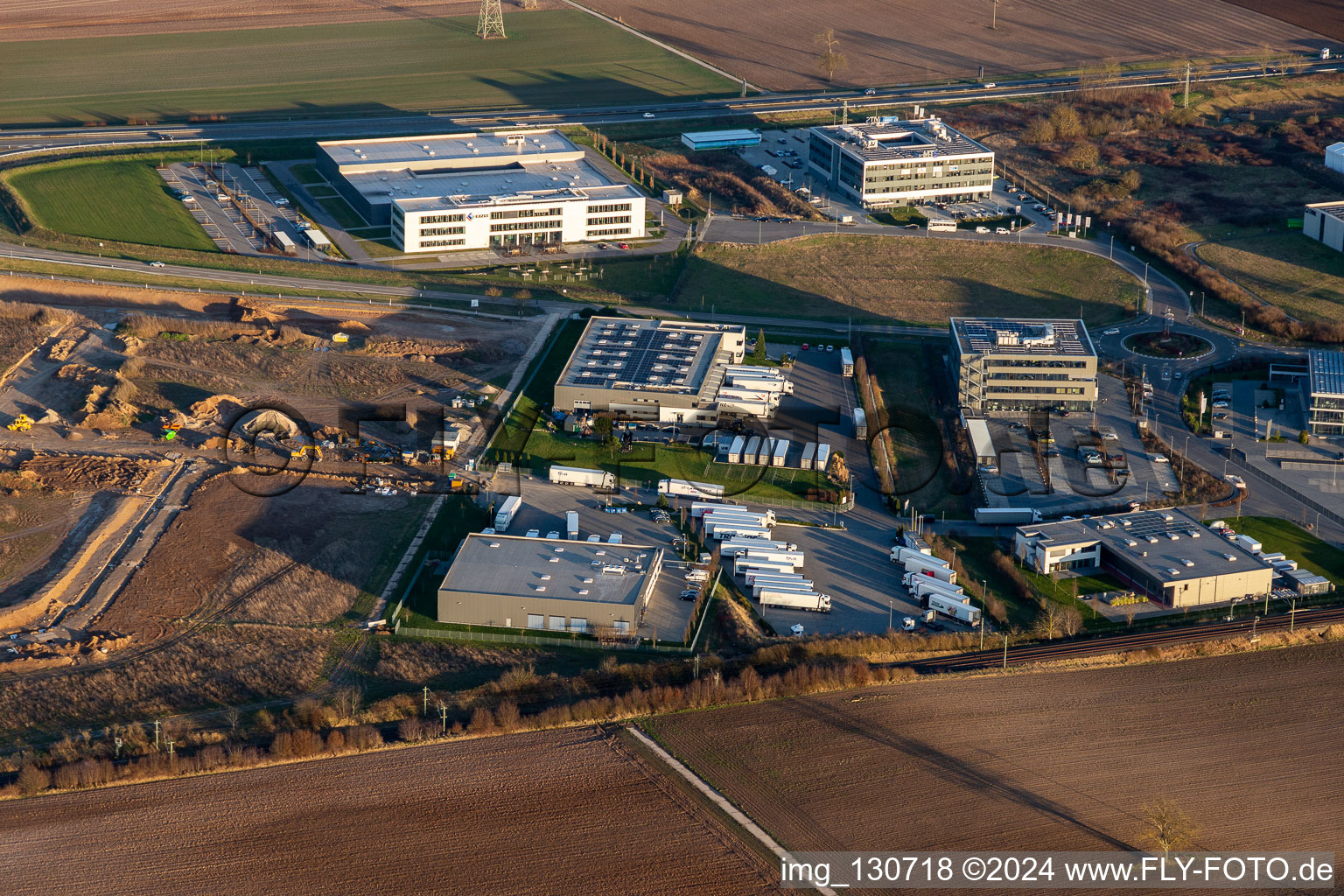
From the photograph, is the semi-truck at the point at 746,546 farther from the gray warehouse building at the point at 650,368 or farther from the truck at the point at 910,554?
the gray warehouse building at the point at 650,368

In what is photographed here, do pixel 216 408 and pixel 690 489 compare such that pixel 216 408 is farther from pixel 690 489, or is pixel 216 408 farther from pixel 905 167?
pixel 905 167

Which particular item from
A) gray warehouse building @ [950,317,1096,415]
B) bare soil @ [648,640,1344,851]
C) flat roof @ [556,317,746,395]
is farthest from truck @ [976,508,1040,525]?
flat roof @ [556,317,746,395]

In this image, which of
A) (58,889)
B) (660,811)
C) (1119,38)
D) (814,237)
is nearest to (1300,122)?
(1119,38)

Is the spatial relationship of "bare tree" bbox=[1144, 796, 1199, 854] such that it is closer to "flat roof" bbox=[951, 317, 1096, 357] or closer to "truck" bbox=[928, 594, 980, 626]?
"truck" bbox=[928, 594, 980, 626]

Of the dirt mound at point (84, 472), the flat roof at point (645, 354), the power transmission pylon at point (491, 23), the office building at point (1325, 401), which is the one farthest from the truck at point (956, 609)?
the power transmission pylon at point (491, 23)

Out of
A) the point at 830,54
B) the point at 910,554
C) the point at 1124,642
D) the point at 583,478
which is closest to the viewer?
the point at 1124,642

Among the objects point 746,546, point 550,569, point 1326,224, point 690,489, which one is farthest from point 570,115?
point 550,569

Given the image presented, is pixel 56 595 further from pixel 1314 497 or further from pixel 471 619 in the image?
pixel 1314 497
